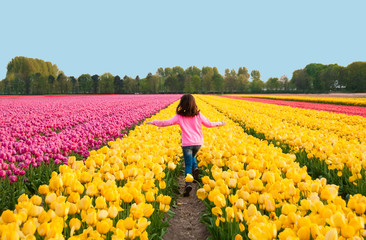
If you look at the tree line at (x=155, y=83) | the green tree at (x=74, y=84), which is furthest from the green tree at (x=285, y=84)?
the green tree at (x=74, y=84)

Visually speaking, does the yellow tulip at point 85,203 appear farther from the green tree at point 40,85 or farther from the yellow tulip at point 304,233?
the green tree at point 40,85

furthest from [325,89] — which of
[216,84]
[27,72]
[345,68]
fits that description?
[27,72]

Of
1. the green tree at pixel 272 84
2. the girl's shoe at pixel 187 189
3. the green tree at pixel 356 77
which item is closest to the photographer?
the girl's shoe at pixel 187 189

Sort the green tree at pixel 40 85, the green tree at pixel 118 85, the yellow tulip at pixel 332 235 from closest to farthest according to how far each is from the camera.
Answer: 1. the yellow tulip at pixel 332 235
2. the green tree at pixel 40 85
3. the green tree at pixel 118 85

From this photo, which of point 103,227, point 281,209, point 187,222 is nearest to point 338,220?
point 281,209

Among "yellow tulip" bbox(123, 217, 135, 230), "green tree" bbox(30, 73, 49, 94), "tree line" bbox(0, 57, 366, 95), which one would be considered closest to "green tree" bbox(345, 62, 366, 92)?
→ "tree line" bbox(0, 57, 366, 95)

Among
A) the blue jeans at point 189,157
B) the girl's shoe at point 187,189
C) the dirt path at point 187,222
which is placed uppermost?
the blue jeans at point 189,157

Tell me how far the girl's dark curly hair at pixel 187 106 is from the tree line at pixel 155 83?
291 ft

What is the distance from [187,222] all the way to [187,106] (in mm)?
1888

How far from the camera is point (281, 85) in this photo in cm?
10306

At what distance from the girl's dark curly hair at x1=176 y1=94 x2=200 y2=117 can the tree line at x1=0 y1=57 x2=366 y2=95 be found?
88.6 metres

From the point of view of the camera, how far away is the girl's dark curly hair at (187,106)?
4.44 metres

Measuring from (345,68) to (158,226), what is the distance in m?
100

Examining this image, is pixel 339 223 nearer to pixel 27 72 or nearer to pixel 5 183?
pixel 5 183
